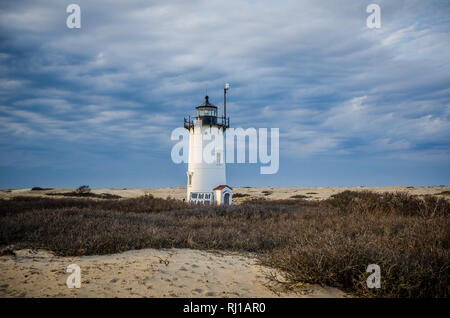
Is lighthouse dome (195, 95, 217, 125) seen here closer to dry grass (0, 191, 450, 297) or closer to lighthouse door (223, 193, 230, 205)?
lighthouse door (223, 193, 230, 205)

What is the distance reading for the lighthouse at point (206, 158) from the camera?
84.3ft

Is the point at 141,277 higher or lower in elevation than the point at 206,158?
lower

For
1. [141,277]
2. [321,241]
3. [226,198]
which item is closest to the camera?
[141,277]

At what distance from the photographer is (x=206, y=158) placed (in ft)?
84.9

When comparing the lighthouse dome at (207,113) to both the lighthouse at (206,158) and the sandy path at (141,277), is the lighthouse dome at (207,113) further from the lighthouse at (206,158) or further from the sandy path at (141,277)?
the sandy path at (141,277)

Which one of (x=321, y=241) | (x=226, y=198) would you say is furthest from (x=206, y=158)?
(x=321, y=241)

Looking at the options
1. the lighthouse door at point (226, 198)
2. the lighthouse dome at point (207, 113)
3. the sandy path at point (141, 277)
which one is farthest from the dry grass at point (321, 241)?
the lighthouse dome at point (207, 113)

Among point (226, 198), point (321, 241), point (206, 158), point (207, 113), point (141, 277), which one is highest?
point (207, 113)

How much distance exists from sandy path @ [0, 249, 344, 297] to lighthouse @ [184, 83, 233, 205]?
1967cm

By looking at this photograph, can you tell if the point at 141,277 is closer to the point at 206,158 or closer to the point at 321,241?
the point at 321,241

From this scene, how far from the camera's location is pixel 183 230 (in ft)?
28.6

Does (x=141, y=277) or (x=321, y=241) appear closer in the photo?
(x=141, y=277)

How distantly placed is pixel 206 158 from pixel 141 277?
21457 millimetres

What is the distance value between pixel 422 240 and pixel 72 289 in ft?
20.9
